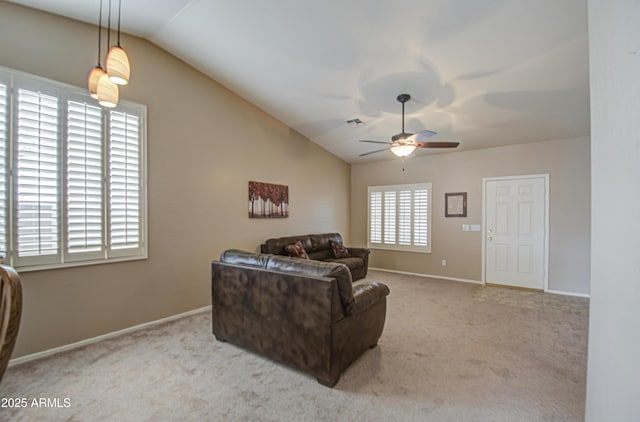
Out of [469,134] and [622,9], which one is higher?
[469,134]

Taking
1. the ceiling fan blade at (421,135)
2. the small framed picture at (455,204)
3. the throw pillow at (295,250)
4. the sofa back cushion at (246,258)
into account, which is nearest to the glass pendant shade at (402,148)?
the ceiling fan blade at (421,135)

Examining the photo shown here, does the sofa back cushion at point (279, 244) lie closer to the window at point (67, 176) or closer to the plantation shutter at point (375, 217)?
the window at point (67, 176)

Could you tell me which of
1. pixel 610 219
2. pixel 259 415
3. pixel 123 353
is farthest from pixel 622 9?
pixel 123 353

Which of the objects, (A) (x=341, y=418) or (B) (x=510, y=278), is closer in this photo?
(A) (x=341, y=418)

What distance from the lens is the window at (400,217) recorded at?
20.1 feet

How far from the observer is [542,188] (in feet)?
16.2

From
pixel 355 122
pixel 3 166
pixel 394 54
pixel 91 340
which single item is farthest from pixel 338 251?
pixel 3 166

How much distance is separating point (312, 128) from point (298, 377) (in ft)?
14.0

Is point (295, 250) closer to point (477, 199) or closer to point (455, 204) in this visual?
point (455, 204)

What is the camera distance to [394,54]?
3.04 metres

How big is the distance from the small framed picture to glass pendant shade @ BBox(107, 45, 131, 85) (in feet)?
18.6

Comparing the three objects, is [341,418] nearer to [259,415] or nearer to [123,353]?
[259,415]

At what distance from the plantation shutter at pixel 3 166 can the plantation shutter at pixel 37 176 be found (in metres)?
0.07

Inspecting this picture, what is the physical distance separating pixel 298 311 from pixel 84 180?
2668mm
